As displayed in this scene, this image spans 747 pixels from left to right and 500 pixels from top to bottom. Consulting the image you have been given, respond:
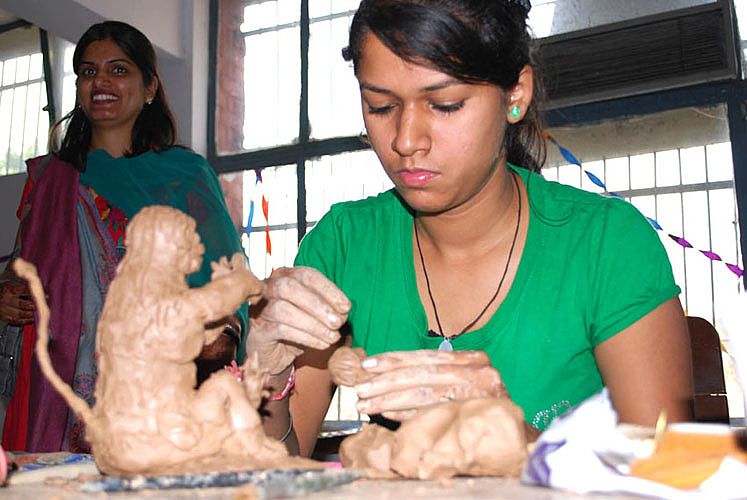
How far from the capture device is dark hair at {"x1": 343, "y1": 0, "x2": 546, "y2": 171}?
1165 millimetres

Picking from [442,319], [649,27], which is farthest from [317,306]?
[649,27]

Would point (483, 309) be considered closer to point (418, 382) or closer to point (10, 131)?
point (418, 382)

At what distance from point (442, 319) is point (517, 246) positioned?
200 mm

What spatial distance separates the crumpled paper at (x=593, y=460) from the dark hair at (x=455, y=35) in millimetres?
647

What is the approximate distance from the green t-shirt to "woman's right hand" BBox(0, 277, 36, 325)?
3.80 ft

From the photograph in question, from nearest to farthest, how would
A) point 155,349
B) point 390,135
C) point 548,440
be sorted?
point 548,440, point 155,349, point 390,135

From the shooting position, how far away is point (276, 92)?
4.75 meters

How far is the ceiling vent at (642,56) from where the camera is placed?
3461 mm

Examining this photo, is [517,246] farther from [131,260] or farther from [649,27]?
[649,27]

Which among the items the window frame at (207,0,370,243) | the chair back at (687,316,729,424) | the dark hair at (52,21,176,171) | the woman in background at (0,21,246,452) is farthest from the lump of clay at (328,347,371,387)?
the window frame at (207,0,370,243)

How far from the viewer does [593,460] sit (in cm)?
66

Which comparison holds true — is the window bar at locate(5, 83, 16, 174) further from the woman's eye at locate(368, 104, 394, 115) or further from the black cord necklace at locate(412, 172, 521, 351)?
the woman's eye at locate(368, 104, 394, 115)

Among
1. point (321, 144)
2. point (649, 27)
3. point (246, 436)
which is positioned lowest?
point (246, 436)

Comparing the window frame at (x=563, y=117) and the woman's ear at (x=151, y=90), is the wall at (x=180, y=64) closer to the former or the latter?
the window frame at (x=563, y=117)
